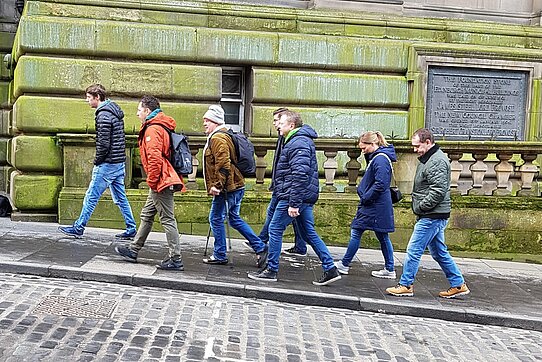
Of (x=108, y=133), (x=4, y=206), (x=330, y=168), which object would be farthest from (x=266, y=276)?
(x=4, y=206)

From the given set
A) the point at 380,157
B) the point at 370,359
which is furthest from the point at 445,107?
the point at 370,359

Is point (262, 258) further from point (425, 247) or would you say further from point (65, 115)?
point (65, 115)

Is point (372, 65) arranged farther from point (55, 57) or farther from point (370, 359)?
point (370, 359)

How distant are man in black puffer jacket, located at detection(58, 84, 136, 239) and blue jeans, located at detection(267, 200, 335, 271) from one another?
2.64 meters

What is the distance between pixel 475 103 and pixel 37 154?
794 cm

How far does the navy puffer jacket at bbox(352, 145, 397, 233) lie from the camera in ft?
23.5

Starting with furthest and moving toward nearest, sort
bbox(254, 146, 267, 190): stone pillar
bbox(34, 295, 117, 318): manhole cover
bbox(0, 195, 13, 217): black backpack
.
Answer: bbox(0, 195, 13, 217): black backpack < bbox(254, 146, 267, 190): stone pillar < bbox(34, 295, 117, 318): manhole cover

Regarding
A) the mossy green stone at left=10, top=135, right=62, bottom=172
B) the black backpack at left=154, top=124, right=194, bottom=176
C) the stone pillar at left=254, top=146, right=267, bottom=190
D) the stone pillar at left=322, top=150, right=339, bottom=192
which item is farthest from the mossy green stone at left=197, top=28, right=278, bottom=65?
the black backpack at left=154, top=124, right=194, bottom=176

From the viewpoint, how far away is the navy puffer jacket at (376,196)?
717cm

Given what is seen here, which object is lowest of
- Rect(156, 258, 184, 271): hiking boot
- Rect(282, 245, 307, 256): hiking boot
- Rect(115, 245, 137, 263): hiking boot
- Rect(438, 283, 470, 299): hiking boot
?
Rect(438, 283, 470, 299): hiking boot

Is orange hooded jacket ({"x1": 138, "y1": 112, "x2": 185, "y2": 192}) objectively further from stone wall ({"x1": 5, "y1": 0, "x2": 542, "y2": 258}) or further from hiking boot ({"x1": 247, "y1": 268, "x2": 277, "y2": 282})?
stone wall ({"x1": 5, "y1": 0, "x2": 542, "y2": 258})

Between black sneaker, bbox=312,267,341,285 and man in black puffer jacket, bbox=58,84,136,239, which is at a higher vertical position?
man in black puffer jacket, bbox=58,84,136,239

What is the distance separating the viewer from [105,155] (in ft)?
26.4

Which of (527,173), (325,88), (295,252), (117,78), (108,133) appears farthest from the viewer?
(325,88)
